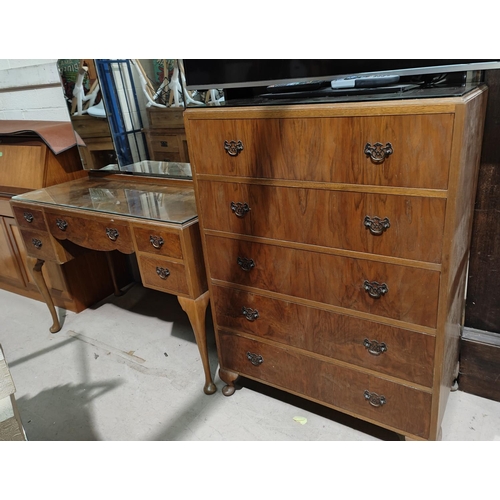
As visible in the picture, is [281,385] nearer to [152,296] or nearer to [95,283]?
[152,296]

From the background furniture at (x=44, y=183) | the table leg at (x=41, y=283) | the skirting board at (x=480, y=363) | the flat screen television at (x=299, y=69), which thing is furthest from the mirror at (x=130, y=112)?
the skirting board at (x=480, y=363)

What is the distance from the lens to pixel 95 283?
9.34 feet

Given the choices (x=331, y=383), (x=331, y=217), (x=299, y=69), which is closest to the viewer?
(x=331, y=217)

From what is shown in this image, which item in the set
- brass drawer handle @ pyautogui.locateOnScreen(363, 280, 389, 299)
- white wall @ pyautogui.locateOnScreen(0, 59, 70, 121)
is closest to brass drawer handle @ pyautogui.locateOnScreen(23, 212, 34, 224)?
white wall @ pyautogui.locateOnScreen(0, 59, 70, 121)

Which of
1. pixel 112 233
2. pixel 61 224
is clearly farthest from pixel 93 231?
pixel 61 224

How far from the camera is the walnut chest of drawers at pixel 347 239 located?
1162mm

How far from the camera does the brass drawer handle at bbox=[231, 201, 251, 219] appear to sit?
59.1 inches

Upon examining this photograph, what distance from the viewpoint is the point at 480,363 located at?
180 centimetres

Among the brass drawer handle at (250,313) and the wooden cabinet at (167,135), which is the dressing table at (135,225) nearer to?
the wooden cabinet at (167,135)

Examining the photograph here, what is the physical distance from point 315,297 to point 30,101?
2613 millimetres

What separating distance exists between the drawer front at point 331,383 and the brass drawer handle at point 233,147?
0.76 metres

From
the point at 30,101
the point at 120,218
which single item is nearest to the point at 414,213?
the point at 120,218

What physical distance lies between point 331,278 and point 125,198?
3.88 feet

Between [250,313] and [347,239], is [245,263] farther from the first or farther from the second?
Result: [347,239]
